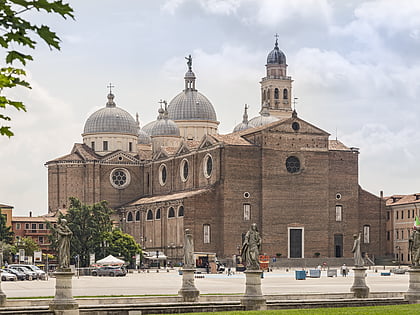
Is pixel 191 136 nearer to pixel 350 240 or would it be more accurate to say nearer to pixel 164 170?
pixel 164 170

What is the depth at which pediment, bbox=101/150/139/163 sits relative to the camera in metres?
107

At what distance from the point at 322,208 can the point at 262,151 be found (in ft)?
29.1

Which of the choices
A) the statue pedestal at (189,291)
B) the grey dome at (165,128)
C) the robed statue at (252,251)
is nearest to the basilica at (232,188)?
the grey dome at (165,128)

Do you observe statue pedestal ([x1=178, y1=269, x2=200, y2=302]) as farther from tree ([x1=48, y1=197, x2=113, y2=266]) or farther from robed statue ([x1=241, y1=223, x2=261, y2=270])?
tree ([x1=48, y1=197, x2=113, y2=266])

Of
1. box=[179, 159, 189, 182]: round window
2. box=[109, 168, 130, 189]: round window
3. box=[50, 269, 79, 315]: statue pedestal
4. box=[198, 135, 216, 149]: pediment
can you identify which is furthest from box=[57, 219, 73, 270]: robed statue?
box=[109, 168, 130, 189]: round window

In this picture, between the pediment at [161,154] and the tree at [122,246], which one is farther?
the pediment at [161,154]

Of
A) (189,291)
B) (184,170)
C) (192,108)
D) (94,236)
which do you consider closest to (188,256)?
(189,291)

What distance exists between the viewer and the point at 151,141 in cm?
11712

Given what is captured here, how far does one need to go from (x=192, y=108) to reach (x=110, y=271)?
51919 millimetres

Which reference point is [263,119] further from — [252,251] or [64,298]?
[64,298]

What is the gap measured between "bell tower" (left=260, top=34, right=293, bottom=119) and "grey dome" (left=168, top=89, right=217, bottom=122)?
728 inches

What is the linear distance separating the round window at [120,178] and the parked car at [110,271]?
39.1 m

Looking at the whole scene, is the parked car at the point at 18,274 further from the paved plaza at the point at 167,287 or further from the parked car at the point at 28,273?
the paved plaza at the point at 167,287

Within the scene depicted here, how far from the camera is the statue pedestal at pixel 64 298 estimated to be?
85.3 ft
